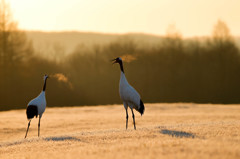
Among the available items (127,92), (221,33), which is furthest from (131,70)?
(127,92)

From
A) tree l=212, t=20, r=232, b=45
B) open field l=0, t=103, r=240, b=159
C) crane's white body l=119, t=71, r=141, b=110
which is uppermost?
tree l=212, t=20, r=232, b=45

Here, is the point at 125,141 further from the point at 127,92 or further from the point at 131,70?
the point at 131,70

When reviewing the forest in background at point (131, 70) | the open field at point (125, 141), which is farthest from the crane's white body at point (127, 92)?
the forest in background at point (131, 70)

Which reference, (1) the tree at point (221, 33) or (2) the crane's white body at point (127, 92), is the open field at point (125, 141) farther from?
(1) the tree at point (221, 33)

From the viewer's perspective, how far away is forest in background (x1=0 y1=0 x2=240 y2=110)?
48875 millimetres

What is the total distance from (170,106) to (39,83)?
22.9 metres

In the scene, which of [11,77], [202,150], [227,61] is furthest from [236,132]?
[227,61]

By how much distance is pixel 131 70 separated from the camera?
6150cm

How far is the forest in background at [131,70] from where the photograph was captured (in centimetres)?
4888

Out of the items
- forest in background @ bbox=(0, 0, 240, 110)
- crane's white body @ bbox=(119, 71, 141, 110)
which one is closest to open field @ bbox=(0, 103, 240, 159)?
crane's white body @ bbox=(119, 71, 141, 110)

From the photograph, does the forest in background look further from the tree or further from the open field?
the open field

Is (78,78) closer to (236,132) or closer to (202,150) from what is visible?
(236,132)

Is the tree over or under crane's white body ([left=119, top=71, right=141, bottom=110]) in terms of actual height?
over

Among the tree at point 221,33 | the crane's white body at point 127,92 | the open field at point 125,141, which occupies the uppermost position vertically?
the tree at point 221,33
